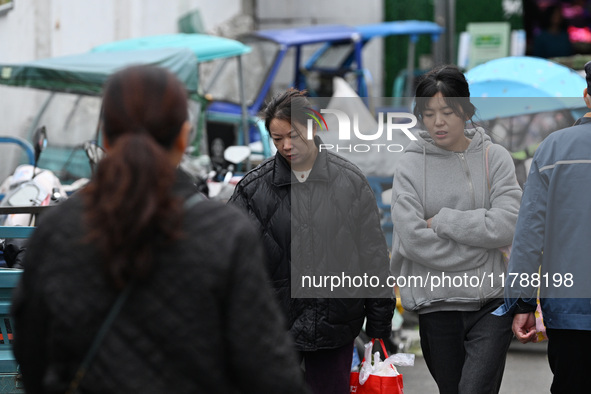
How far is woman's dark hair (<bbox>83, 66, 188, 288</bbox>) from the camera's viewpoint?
1.88m

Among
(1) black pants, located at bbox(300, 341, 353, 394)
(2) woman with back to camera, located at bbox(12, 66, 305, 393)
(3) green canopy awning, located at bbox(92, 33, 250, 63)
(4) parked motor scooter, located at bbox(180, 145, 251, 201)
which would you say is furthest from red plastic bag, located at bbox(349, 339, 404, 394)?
(3) green canopy awning, located at bbox(92, 33, 250, 63)

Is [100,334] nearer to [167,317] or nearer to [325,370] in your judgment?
[167,317]

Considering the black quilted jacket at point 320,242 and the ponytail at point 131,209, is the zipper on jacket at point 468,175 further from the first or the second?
the ponytail at point 131,209

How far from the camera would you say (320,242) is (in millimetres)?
3811

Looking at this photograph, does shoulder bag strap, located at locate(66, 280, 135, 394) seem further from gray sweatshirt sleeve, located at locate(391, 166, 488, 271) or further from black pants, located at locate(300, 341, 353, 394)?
gray sweatshirt sleeve, located at locate(391, 166, 488, 271)

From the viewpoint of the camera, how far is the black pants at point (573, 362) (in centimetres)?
319

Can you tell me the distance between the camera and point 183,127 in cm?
203

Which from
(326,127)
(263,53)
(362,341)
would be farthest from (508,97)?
(263,53)

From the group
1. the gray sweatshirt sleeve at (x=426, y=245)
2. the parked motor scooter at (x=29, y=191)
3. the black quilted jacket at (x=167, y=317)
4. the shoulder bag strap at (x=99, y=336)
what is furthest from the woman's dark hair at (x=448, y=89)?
the parked motor scooter at (x=29, y=191)

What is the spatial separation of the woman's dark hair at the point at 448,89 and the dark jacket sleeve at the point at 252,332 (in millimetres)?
2006

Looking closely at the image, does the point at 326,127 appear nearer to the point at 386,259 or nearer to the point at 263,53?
the point at 386,259

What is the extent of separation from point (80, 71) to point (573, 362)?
5.98 m

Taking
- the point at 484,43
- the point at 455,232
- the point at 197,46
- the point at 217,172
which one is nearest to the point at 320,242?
the point at 455,232

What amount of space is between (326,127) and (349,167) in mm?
263
